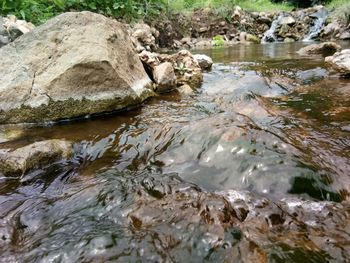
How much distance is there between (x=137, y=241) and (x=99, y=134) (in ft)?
5.78

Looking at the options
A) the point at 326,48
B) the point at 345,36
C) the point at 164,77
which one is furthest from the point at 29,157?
the point at 345,36

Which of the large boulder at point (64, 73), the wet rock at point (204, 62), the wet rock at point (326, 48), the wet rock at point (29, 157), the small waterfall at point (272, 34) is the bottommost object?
the small waterfall at point (272, 34)

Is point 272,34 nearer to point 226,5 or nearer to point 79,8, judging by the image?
point 226,5

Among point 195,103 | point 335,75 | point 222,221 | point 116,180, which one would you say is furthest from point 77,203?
point 335,75

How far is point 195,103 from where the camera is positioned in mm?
4164

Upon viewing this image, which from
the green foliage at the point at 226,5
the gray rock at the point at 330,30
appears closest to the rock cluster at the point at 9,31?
the green foliage at the point at 226,5

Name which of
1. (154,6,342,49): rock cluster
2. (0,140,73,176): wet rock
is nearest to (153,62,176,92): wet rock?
(0,140,73,176): wet rock

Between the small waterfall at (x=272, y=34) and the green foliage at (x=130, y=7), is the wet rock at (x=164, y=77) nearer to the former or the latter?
the green foliage at (x=130, y=7)

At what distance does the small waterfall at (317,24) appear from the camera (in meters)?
13.6

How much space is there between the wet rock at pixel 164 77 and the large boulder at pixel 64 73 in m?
0.80

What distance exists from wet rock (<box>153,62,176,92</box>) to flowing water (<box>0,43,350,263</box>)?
4.69 feet

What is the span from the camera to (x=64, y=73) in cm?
364

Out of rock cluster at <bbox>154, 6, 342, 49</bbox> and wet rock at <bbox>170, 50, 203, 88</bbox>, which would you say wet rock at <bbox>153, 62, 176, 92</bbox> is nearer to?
wet rock at <bbox>170, 50, 203, 88</bbox>

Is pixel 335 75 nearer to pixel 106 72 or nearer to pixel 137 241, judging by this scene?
pixel 106 72
